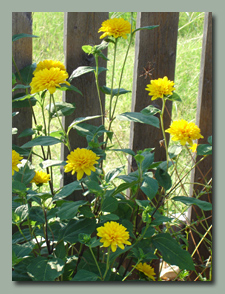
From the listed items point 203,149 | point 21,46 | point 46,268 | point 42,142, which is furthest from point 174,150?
point 21,46

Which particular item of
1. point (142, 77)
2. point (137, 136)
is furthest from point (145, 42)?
point (137, 136)

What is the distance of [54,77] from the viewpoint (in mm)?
1046

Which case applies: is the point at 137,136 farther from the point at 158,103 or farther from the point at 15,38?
the point at 15,38

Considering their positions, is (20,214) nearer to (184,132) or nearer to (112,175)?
(112,175)

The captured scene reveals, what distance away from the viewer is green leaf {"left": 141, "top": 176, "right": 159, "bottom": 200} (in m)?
1.07

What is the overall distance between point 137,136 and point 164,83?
371 mm

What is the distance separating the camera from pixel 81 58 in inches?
53.6

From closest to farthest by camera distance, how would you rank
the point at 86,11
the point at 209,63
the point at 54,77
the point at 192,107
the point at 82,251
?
the point at 54,77 < the point at 82,251 < the point at 86,11 < the point at 209,63 < the point at 192,107

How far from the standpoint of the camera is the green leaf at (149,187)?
107cm

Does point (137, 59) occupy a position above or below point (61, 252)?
above

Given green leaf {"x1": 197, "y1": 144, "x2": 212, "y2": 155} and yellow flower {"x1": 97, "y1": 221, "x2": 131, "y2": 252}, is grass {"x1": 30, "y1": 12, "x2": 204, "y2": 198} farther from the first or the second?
yellow flower {"x1": 97, "y1": 221, "x2": 131, "y2": 252}

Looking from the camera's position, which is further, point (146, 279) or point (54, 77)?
point (146, 279)

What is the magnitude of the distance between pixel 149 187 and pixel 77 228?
26 centimetres

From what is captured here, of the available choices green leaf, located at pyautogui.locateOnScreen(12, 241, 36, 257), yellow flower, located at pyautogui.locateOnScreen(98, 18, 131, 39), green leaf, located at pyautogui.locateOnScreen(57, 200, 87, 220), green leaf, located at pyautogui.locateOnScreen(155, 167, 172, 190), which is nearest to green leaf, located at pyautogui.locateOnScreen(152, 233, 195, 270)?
green leaf, located at pyautogui.locateOnScreen(155, 167, 172, 190)
